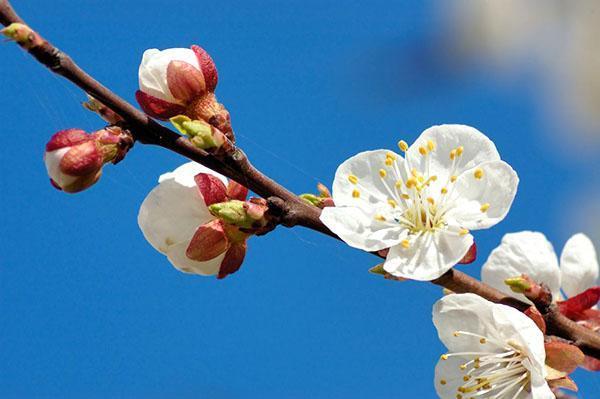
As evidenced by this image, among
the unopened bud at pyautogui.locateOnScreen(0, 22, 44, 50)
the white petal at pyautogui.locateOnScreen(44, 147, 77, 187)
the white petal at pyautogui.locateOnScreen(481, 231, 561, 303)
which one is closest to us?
the unopened bud at pyautogui.locateOnScreen(0, 22, 44, 50)

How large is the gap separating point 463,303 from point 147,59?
1.60 ft

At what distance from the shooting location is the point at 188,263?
100 cm

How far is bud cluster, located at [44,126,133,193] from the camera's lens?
33.3 inches

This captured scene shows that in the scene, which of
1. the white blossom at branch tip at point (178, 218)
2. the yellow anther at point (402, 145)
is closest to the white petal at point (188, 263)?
the white blossom at branch tip at point (178, 218)

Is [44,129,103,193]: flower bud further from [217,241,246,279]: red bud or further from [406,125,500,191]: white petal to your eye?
[406,125,500,191]: white petal

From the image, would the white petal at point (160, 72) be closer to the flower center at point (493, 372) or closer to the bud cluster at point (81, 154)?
the bud cluster at point (81, 154)

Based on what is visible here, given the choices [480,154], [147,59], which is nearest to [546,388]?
[480,154]

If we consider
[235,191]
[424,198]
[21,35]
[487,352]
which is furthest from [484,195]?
[21,35]

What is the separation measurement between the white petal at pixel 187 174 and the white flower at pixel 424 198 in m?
0.16

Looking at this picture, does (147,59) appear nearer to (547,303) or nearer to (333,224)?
(333,224)

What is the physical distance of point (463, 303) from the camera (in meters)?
0.92

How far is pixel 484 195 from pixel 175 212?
0.38m

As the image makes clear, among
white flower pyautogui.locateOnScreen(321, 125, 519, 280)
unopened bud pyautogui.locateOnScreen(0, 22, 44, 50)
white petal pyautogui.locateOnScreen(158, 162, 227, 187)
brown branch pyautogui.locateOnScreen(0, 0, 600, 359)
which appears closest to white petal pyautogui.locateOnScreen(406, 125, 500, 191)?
white flower pyautogui.locateOnScreen(321, 125, 519, 280)

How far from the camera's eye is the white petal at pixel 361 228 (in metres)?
0.90
